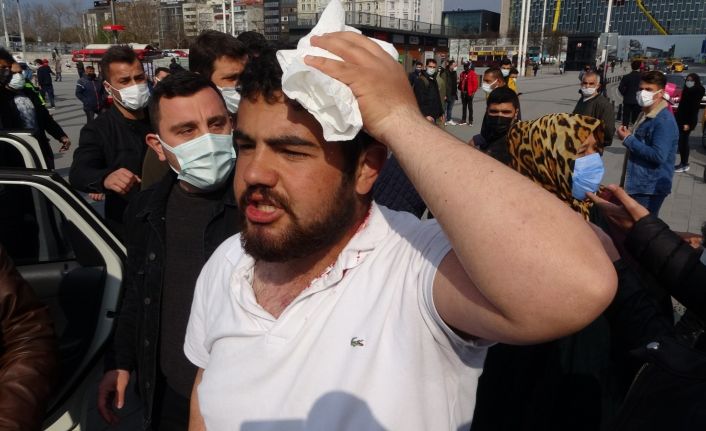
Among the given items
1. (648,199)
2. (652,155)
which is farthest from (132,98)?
(648,199)

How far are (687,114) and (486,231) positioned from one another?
37.7 ft

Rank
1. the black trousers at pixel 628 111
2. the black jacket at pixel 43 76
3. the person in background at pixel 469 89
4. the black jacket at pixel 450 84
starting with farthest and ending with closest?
the black jacket at pixel 43 76, the black jacket at pixel 450 84, the person in background at pixel 469 89, the black trousers at pixel 628 111

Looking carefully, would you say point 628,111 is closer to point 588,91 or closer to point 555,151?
point 588,91

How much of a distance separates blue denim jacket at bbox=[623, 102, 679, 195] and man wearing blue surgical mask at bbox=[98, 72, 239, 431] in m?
4.15

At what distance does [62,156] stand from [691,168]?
493 inches

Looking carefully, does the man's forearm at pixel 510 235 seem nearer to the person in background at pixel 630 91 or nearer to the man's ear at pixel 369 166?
the man's ear at pixel 369 166

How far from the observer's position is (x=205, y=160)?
2.43 metres

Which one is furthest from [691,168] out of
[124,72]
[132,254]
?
[132,254]

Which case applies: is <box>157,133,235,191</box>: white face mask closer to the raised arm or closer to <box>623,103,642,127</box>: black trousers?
the raised arm

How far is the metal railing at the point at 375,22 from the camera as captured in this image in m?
49.9

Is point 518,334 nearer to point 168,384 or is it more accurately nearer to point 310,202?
point 310,202

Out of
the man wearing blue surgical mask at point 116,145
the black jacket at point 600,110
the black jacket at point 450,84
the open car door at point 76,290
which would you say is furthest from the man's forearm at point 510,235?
the black jacket at point 450,84

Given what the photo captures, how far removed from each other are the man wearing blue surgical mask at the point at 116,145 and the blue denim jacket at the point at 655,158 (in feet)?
14.4

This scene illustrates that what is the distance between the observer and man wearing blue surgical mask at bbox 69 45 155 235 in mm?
3473
